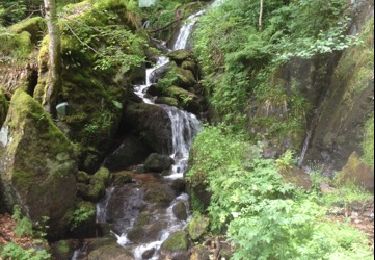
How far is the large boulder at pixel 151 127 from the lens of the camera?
41.9ft

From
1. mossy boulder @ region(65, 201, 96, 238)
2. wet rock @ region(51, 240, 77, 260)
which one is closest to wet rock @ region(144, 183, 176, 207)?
mossy boulder @ region(65, 201, 96, 238)

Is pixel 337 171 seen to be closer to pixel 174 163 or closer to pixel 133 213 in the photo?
pixel 133 213

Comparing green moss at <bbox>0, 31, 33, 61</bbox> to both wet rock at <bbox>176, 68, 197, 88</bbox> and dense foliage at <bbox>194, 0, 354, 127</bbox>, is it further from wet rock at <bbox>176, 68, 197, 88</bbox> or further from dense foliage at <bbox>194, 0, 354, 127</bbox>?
wet rock at <bbox>176, 68, 197, 88</bbox>

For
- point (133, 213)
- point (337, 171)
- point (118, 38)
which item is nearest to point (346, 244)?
point (337, 171)

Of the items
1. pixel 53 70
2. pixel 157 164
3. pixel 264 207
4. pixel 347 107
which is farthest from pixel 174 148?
pixel 264 207

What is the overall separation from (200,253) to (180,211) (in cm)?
210

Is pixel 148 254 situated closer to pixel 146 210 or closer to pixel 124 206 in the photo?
pixel 146 210

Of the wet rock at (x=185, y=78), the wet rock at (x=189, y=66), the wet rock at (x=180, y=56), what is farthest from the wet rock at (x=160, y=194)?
the wet rock at (x=180, y=56)

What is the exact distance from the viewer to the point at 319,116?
8.09 m

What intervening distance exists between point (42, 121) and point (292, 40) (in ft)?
18.5

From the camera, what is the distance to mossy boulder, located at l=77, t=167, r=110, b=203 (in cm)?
945

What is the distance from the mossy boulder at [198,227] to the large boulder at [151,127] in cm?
493

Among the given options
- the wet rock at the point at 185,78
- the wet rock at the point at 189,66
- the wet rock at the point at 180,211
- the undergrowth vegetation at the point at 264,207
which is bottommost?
the wet rock at the point at 180,211

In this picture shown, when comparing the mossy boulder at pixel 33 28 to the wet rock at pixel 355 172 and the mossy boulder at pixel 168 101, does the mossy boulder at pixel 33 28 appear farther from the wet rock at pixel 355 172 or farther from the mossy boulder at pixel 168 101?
the wet rock at pixel 355 172
